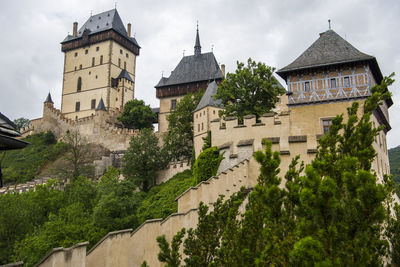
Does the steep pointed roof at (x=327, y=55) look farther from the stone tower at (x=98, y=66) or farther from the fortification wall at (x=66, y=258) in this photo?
the stone tower at (x=98, y=66)

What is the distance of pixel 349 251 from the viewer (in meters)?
3.33

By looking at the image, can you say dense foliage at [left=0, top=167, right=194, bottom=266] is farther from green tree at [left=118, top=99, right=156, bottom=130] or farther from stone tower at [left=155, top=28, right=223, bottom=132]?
green tree at [left=118, top=99, right=156, bottom=130]

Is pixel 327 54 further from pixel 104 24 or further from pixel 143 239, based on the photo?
pixel 104 24

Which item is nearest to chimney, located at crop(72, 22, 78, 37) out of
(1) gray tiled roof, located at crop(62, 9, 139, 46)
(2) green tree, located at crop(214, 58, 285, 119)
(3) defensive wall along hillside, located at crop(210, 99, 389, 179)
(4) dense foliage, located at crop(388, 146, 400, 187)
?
(1) gray tiled roof, located at crop(62, 9, 139, 46)

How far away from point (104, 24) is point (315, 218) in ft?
208

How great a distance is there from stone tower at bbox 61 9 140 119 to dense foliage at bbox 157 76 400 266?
53073 millimetres

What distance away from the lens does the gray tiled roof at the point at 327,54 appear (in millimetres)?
19250

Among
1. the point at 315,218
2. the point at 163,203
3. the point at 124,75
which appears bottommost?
the point at 163,203

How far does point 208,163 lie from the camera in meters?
18.6

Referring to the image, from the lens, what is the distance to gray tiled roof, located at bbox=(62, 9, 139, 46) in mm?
60844

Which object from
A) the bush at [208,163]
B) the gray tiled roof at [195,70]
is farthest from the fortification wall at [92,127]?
the bush at [208,163]

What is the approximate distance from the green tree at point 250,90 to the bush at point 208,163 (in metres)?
5.42

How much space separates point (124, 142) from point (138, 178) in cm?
1266

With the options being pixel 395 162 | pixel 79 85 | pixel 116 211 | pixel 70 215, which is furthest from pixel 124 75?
pixel 395 162
